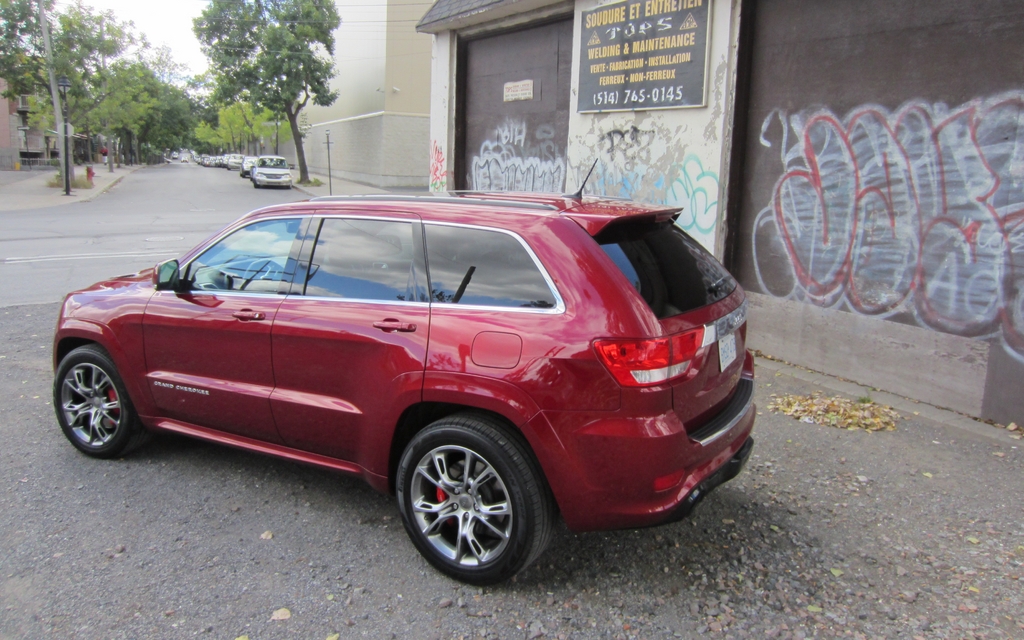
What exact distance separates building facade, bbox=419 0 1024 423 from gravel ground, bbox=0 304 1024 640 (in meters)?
1.33

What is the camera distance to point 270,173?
129 feet

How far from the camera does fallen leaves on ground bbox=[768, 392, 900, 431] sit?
18.2 ft

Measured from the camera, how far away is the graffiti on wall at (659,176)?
772 centimetres

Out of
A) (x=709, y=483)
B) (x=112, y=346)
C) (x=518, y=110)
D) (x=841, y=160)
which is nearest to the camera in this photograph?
(x=709, y=483)

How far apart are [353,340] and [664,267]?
1.51m

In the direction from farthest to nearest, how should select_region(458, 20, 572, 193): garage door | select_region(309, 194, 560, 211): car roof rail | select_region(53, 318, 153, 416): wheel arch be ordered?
1. select_region(458, 20, 572, 193): garage door
2. select_region(53, 318, 153, 416): wheel arch
3. select_region(309, 194, 560, 211): car roof rail

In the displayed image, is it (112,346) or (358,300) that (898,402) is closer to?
(358,300)

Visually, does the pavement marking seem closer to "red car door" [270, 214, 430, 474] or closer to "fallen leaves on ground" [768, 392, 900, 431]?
"red car door" [270, 214, 430, 474]

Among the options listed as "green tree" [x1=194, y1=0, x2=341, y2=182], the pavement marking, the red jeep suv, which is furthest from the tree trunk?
the red jeep suv

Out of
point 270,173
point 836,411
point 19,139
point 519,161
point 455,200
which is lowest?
point 836,411

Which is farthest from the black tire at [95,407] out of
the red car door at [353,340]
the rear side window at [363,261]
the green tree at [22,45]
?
the green tree at [22,45]

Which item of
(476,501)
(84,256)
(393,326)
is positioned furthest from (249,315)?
(84,256)

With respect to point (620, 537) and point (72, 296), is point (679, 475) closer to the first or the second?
point (620, 537)

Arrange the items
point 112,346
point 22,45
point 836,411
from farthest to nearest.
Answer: point 22,45, point 836,411, point 112,346
